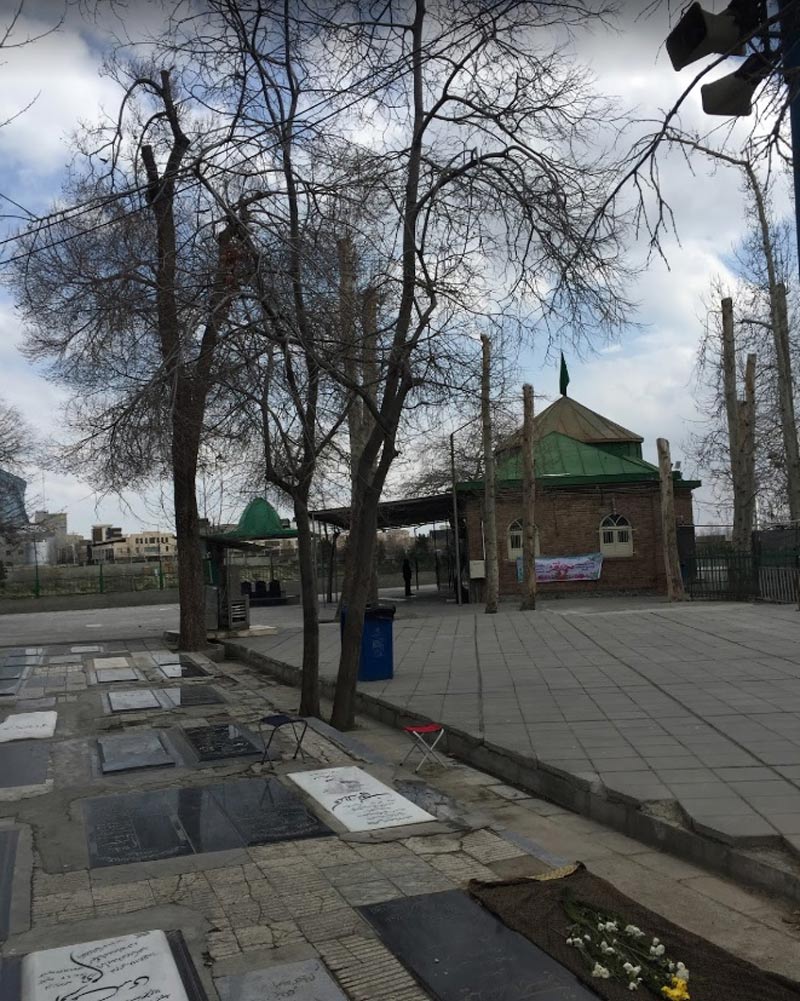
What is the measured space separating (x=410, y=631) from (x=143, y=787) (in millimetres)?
12185

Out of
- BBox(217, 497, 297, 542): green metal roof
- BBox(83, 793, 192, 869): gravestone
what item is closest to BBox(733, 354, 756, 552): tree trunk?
BBox(217, 497, 297, 542): green metal roof

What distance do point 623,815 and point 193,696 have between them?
7451 mm

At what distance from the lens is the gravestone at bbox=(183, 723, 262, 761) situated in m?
8.55

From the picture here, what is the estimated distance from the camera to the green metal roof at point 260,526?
30.8m

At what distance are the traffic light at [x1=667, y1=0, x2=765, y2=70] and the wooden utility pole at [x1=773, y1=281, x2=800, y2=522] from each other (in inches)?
946

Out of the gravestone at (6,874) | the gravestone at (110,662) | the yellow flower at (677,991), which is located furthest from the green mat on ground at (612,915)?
the gravestone at (110,662)

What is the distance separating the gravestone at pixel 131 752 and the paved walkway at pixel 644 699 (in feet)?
9.27

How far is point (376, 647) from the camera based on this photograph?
12898 mm

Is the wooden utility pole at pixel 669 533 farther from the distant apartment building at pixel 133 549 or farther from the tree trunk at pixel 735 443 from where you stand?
the distant apartment building at pixel 133 549

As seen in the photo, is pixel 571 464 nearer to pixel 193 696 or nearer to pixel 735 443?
pixel 735 443

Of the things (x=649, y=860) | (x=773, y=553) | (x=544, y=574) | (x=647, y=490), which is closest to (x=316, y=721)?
(x=649, y=860)

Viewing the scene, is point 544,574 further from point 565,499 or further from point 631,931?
point 631,931

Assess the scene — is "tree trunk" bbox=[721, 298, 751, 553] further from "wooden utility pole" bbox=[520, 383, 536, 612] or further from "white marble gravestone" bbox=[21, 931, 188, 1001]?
"white marble gravestone" bbox=[21, 931, 188, 1001]

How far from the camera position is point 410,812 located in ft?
20.9
